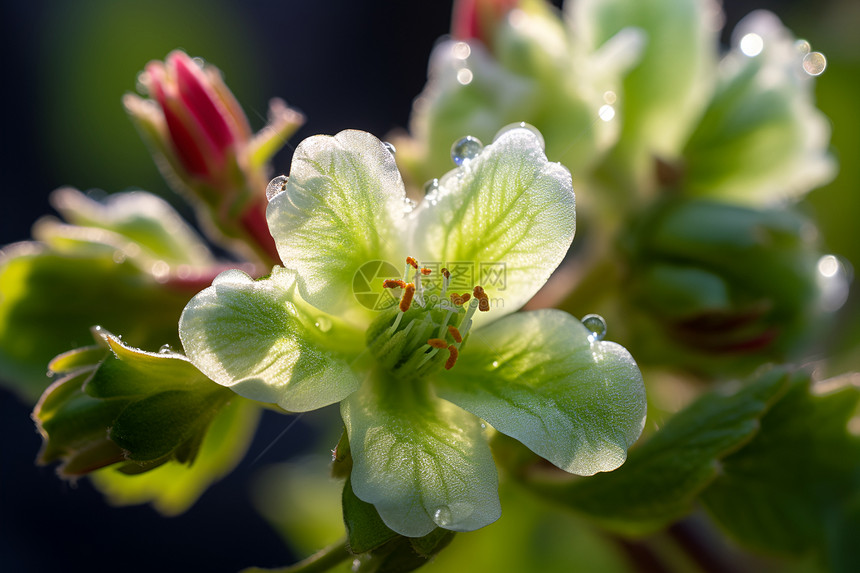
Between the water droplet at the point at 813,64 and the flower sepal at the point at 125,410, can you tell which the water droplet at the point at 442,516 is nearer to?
the flower sepal at the point at 125,410

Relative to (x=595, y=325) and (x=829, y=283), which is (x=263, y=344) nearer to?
(x=595, y=325)

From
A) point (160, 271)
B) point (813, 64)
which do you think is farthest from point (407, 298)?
point (813, 64)

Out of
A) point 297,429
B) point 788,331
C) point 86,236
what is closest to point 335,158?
point 86,236

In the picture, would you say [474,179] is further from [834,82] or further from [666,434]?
[834,82]

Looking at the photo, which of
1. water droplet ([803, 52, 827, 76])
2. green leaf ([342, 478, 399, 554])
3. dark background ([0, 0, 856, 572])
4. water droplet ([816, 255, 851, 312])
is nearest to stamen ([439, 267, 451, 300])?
green leaf ([342, 478, 399, 554])

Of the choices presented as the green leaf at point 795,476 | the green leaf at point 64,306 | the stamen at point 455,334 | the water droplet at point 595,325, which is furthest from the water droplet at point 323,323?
the green leaf at point 795,476

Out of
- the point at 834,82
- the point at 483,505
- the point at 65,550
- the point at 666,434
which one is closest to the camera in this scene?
the point at 483,505

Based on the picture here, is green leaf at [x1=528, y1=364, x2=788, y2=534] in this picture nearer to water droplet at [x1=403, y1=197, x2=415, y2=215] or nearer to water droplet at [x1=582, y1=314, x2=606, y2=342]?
water droplet at [x1=582, y1=314, x2=606, y2=342]
